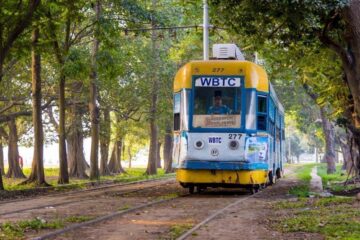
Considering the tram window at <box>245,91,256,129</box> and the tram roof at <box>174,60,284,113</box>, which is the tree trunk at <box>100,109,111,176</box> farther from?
the tram window at <box>245,91,256,129</box>

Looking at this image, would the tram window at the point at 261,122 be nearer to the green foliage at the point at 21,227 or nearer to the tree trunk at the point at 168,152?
the green foliage at the point at 21,227

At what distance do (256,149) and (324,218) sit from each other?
21.4ft

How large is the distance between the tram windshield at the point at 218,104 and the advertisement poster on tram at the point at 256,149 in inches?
24.6

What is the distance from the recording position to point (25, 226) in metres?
11.0

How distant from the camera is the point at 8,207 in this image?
15.8 m

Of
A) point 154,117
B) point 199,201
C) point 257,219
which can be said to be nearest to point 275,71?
point 199,201

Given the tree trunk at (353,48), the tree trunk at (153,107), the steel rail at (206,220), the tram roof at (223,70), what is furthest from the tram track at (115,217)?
the tree trunk at (153,107)

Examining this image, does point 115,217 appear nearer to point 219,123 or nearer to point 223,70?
point 219,123

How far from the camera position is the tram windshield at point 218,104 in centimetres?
1833

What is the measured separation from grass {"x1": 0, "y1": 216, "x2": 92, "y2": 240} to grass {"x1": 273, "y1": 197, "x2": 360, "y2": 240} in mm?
3932

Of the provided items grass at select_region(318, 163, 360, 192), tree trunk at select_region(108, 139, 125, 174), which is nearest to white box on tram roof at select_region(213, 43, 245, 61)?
grass at select_region(318, 163, 360, 192)

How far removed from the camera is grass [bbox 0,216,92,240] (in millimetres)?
10023

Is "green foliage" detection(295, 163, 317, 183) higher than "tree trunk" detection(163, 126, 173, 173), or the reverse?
"tree trunk" detection(163, 126, 173, 173)

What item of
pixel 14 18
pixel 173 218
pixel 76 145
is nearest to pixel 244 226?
pixel 173 218
